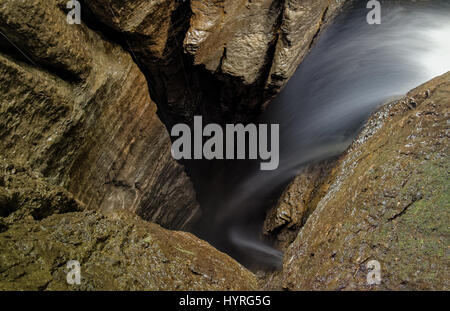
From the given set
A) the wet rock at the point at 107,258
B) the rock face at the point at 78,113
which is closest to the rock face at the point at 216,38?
the rock face at the point at 78,113

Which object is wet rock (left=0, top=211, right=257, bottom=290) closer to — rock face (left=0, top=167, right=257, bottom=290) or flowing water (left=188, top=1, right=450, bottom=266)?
rock face (left=0, top=167, right=257, bottom=290)

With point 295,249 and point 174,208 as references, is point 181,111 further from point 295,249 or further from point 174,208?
point 295,249

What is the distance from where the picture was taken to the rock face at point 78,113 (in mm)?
3498

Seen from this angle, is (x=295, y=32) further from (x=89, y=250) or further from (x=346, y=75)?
(x=89, y=250)

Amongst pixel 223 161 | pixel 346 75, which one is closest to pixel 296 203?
pixel 223 161

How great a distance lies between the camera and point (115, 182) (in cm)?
500

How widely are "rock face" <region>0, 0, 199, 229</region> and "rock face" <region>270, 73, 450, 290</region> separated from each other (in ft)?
8.20

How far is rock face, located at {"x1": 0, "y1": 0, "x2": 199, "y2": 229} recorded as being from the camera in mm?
3498

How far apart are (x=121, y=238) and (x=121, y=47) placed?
8.24ft

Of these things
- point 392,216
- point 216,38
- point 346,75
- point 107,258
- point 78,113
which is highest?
point 346,75

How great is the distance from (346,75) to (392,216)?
3147 mm

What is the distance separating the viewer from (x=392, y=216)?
2.96 metres

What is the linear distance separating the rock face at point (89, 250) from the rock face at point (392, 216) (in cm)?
72
